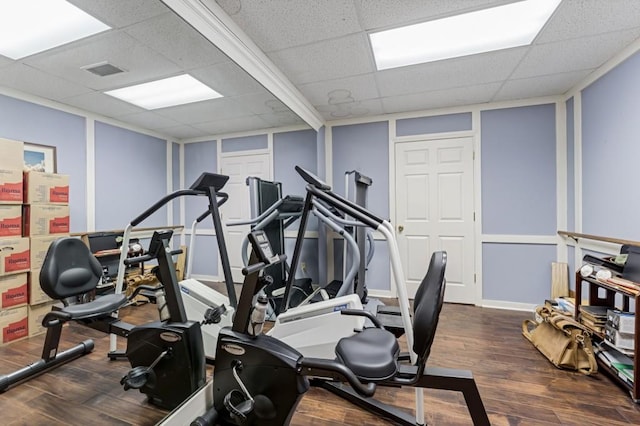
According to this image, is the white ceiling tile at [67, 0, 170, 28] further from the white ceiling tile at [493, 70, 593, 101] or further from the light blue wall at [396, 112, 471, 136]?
the white ceiling tile at [493, 70, 593, 101]

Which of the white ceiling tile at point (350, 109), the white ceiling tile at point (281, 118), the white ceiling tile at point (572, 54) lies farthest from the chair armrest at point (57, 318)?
the white ceiling tile at point (572, 54)

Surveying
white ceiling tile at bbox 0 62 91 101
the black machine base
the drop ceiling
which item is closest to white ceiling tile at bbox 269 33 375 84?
the drop ceiling

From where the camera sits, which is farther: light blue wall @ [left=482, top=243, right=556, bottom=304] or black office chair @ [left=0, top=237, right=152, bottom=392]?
light blue wall @ [left=482, top=243, right=556, bottom=304]

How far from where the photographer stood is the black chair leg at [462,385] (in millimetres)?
1113

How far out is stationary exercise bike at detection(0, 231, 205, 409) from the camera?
1396 millimetres

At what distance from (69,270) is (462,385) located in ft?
7.72

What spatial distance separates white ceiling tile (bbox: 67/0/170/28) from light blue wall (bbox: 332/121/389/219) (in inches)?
104

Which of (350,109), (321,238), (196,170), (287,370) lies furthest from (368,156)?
(287,370)

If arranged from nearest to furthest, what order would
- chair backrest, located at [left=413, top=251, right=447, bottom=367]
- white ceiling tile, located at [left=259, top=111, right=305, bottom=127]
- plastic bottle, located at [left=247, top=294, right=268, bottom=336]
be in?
chair backrest, located at [left=413, top=251, right=447, bottom=367]
plastic bottle, located at [left=247, top=294, right=268, bottom=336]
white ceiling tile, located at [left=259, top=111, right=305, bottom=127]

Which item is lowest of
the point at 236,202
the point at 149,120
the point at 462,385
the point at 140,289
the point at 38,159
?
the point at 462,385

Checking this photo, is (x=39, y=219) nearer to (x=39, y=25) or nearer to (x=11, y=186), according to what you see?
(x=11, y=186)

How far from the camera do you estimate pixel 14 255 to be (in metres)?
2.18

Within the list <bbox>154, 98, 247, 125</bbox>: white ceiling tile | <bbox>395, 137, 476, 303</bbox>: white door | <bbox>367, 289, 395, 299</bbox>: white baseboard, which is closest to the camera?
<bbox>154, 98, 247, 125</bbox>: white ceiling tile

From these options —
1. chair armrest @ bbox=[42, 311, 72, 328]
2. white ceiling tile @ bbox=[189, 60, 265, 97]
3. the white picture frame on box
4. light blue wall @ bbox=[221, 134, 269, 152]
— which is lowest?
chair armrest @ bbox=[42, 311, 72, 328]
